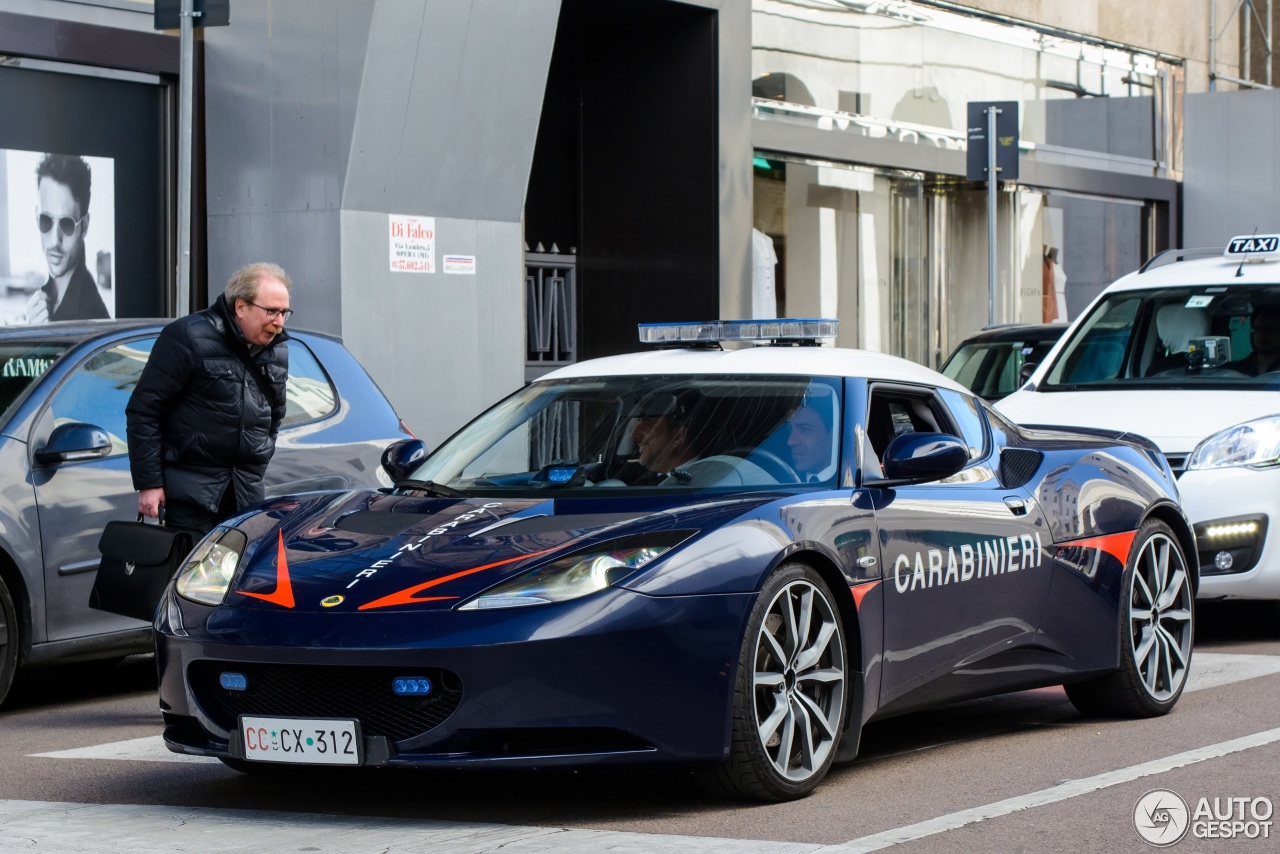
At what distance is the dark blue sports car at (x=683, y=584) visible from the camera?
→ 5.42m

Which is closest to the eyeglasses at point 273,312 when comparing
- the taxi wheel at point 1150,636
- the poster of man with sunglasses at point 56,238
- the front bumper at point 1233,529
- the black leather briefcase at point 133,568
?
the black leather briefcase at point 133,568

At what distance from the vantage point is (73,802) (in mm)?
6062

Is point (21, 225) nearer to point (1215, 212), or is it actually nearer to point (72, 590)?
point (72, 590)

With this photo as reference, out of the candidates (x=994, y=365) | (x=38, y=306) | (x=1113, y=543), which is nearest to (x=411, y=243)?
(x=38, y=306)

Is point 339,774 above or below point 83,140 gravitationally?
below

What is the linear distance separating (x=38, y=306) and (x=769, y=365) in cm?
806

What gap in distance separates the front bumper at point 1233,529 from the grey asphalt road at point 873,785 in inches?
71.7

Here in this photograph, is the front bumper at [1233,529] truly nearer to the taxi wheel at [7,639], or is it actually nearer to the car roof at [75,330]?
the car roof at [75,330]

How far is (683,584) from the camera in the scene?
5516 mm

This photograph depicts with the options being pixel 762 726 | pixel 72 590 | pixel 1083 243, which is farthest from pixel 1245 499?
pixel 1083 243

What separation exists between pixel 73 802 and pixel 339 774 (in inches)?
33.3

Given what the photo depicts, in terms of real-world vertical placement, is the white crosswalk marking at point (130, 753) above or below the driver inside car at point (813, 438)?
below

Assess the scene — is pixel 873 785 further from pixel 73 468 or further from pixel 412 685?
pixel 73 468

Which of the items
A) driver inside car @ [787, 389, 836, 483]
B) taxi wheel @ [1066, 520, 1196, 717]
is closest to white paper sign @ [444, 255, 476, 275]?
taxi wheel @ [1066, 520, 1196, 717]
